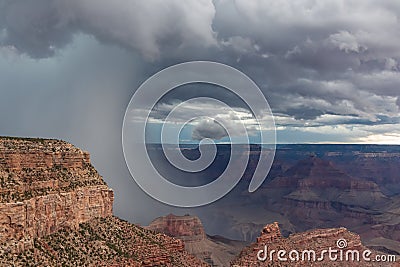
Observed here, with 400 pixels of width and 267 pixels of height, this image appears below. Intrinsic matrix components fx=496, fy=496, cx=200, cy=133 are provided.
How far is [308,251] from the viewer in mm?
66812

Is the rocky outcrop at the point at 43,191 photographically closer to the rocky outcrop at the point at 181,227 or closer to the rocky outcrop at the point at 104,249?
the rocky outcrop at the point at 104,249

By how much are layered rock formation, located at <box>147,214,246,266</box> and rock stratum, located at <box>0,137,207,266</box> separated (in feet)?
294

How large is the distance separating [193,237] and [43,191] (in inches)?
4414

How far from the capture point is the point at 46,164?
5819 cm

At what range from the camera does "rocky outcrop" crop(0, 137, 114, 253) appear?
50.4 meters

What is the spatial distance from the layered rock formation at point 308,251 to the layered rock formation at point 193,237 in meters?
82.4

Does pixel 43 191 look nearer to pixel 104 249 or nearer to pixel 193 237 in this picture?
pixel 104 249

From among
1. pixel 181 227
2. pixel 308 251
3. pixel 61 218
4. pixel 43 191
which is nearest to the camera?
pixel 43 191

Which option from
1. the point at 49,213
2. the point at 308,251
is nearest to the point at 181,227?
the point at 308,251

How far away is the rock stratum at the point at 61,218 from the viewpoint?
5066 centimetres

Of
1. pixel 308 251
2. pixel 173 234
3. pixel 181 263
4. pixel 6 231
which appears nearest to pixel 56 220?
pixel 6 231

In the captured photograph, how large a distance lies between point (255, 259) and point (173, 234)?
9760cm

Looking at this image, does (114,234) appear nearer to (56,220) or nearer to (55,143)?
(56,220)

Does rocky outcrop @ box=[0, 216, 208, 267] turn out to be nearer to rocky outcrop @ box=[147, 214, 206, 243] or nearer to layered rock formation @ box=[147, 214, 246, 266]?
layered rock formation @ box=[147, 214, 246, 266]
